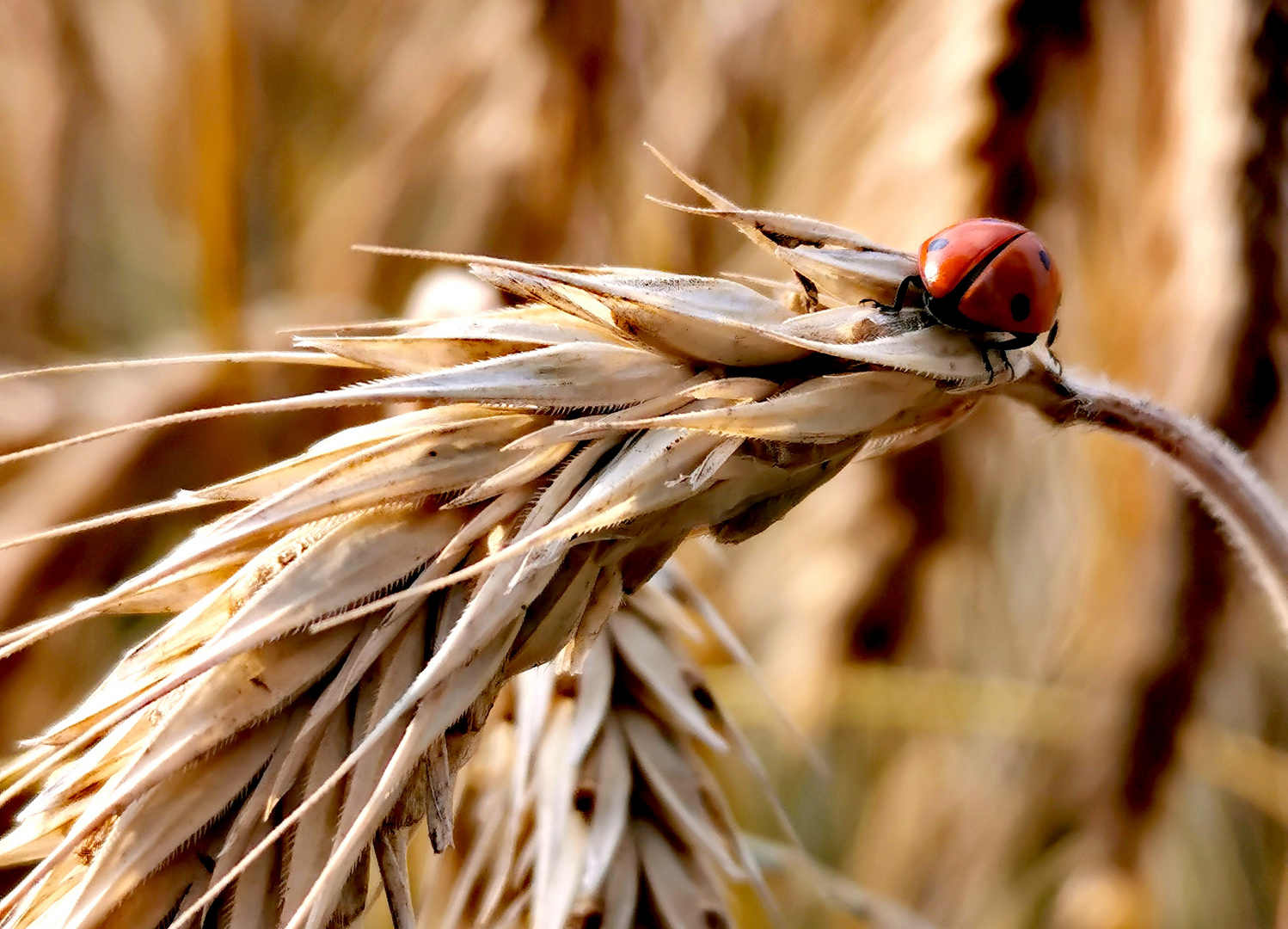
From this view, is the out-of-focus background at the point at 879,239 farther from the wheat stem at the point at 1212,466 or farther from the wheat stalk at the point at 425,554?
the wheat stalk at the point at 425,554

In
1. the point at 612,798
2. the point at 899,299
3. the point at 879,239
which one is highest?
the point at 879,239

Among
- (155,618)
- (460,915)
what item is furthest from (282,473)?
(155,618)

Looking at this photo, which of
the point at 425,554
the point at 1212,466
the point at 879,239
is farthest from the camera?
the point at 879,239

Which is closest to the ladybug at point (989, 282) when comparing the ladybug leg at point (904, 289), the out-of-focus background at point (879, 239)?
the ladybug leg at point (904, 289)

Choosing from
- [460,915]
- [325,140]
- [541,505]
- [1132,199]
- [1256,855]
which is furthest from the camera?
[325,140]

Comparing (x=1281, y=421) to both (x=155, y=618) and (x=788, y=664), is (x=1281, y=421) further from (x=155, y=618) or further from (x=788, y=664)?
(x=155, y=618)

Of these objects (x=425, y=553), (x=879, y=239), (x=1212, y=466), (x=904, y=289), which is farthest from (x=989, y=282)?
(x=879, y=239)

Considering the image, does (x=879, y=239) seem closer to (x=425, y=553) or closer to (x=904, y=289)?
(x=904, y=289)
